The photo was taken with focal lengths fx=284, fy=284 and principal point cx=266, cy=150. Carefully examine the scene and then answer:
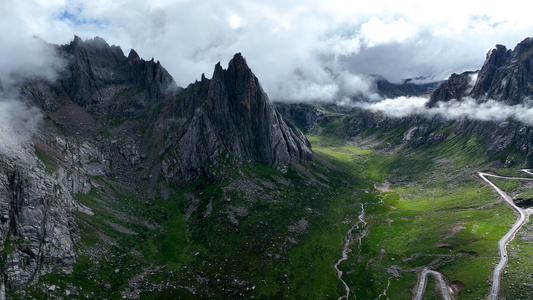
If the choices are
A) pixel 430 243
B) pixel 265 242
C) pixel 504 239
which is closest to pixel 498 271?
pixel 430 243

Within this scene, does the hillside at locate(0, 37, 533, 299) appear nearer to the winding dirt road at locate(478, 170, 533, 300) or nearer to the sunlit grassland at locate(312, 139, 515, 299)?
the sunlit grassland at locate(312, 139, 515, 299)

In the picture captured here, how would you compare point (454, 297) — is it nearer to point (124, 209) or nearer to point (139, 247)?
point (139, 247)

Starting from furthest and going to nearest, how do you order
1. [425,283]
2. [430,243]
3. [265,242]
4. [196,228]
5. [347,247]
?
[196,228]
[347,247]
[265,242]
[430,243]
[425,283]

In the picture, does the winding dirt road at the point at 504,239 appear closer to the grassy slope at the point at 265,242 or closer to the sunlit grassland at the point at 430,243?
the sunlit grassland at the point at 430,243

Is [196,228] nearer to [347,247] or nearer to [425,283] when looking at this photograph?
[347,247]

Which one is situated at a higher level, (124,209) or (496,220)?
(124,209)

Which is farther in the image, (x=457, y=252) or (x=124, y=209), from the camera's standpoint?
(x=124, y=209)

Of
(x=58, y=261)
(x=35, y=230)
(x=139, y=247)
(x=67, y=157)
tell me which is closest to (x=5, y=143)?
(x=67, y=157)

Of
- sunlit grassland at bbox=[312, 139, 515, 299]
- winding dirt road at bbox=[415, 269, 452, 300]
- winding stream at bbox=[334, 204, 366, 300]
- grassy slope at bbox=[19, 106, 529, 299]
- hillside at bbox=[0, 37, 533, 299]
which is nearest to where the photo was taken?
winding dirt road at bbox=[415, 269, 452, 300]

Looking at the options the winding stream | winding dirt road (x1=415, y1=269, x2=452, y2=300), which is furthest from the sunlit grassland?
winding dirt road (x1=415, y1=269, x2=452, y2=300)

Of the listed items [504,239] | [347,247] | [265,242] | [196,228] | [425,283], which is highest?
[196,228]

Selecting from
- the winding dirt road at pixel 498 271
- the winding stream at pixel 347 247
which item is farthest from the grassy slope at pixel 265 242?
the winding dirt road at pixel 498 271
